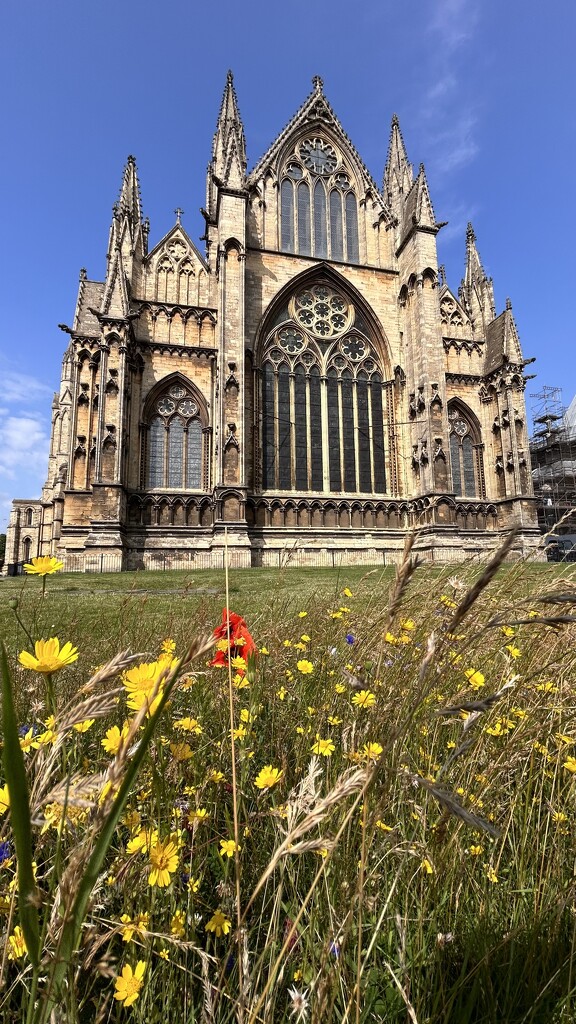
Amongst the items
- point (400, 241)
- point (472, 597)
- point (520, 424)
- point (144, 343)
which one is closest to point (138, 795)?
point (472, 597)

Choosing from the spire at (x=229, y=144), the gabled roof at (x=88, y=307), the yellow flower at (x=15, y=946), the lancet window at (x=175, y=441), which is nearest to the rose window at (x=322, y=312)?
the spire at (x=229, y=144)

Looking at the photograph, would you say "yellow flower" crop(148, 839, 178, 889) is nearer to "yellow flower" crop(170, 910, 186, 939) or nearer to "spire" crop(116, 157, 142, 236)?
"yellow flower" crop(170, 910, 186, 939)

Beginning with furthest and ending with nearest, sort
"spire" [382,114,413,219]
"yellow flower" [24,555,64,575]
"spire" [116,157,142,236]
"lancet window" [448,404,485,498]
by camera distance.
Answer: "spire" [382,114,413,219] → "lancet window" [448,404,485,498] → "spire" [116,157,142,236] → "yellow flower" [24,555,64,575]

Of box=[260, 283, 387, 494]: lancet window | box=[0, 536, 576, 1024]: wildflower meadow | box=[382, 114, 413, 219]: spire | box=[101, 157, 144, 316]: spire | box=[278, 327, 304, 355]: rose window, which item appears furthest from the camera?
box=[382, 114, 413, 219]: spire

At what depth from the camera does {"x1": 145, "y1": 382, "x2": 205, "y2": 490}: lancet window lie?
Answer: 17.3 metres

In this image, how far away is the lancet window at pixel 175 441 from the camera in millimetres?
17266

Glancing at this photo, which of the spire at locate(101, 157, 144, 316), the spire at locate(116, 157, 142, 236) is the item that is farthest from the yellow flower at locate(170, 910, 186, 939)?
the spire at locate(116, 157, 142, 236)

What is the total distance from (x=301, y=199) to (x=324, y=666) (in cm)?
2296

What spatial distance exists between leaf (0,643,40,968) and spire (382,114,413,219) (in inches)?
985

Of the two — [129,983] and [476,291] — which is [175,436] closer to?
[476,291]

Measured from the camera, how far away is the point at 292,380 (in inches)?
758

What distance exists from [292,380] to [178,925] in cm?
1935

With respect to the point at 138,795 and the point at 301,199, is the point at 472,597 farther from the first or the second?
the point at 301,199

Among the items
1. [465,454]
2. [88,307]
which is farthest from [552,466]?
[88,307]
